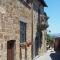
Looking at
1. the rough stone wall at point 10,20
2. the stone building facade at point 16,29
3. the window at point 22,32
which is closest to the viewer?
the rough stone wall at point 10,20

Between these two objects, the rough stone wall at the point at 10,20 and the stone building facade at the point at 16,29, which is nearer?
the rough stone wall at the point at 10,20

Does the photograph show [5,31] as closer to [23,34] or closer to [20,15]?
[20,15]

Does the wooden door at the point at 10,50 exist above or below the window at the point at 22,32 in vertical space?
below

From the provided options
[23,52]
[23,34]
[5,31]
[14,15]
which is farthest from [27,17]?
[5,31]

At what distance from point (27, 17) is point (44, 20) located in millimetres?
6180

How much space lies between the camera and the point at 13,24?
12.1 meters

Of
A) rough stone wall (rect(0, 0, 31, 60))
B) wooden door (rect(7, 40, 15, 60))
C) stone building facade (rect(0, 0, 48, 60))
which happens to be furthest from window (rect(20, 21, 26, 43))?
wooden door (rect(7, 40, 15, 60))

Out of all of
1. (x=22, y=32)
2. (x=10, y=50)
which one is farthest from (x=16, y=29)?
(x=22, y=32)

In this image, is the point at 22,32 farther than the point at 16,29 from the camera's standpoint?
Yes

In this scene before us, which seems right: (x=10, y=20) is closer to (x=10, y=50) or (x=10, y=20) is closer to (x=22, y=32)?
(x=10, y=50)

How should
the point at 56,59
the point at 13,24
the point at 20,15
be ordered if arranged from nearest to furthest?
the point at 13,24 < the point at 20,15 < the point at 56,59

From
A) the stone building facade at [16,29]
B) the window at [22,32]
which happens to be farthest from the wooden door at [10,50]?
the window at [22,32]

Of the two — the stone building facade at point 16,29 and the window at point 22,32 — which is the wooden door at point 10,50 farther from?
the window at point 22,32

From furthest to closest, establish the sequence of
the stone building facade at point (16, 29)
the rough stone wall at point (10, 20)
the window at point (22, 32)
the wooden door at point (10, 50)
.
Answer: the window at point (22, 32) → the wooden door at point (10, 50) → the stone building facade at point (16, 29) → the rough stone wall at point (10, 20)
